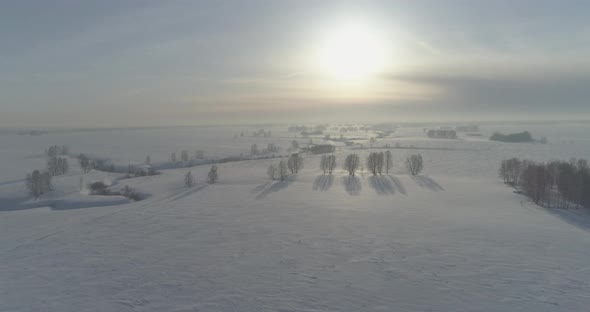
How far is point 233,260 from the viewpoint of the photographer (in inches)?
1096

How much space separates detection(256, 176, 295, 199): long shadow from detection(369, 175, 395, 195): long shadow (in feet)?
65.3

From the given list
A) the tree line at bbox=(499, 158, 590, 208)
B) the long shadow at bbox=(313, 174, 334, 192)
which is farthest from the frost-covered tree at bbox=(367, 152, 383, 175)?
the tree line at bbox=(499, 158, 590, 208)

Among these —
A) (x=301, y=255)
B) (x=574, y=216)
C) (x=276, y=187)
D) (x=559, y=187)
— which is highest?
(x=559, y=187)

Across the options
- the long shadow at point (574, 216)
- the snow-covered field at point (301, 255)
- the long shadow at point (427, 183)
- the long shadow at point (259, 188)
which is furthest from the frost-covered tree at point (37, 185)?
the long shadow at point (574, 216)

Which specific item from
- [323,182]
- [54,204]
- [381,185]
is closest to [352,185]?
[381,185]

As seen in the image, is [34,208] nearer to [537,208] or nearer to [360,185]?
[360,185]

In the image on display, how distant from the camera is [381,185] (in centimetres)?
6850

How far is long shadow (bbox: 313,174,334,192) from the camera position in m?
65.8

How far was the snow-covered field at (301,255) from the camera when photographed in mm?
20969

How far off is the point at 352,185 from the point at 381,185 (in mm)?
6632

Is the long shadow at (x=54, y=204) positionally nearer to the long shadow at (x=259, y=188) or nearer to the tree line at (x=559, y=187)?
the long shadow at (x=259, y=188)

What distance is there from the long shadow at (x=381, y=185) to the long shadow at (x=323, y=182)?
981 cm

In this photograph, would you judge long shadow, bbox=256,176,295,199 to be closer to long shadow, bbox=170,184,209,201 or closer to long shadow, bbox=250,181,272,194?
long shadow, bbox=250,181,272,194

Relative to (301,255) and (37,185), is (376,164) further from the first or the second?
(37,185)
